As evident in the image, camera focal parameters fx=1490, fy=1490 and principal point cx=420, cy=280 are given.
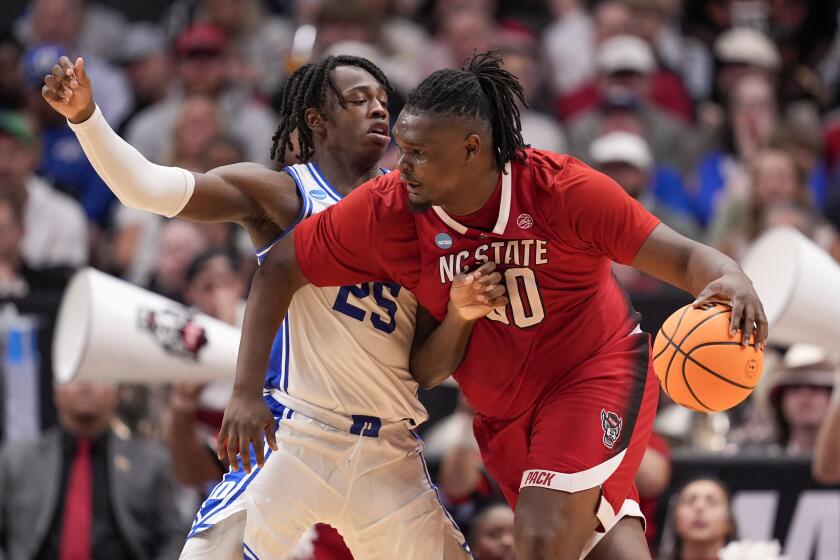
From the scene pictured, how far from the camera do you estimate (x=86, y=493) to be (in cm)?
791

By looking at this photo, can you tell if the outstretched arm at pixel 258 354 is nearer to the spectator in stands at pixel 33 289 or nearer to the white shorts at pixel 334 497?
the white shorts at pixel 334 497

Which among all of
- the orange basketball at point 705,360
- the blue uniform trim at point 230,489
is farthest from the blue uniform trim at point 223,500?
the orange basketball at point 705,360

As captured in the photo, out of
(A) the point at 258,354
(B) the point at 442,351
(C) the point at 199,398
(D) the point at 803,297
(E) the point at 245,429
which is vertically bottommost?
(C) the point at 199,398

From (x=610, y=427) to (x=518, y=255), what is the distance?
0.63 meters

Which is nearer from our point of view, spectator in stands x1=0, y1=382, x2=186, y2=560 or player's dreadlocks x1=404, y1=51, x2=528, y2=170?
player's dreadlocks x1=404, y1=51, x2=528, y2=170

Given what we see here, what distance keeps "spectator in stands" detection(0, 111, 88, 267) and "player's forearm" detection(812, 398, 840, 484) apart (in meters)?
4.93

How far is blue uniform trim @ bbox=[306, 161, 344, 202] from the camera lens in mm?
5293

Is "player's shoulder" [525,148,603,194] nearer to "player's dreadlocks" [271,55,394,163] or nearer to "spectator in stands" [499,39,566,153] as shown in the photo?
"player's dreadlocks" [271,55,394,163]

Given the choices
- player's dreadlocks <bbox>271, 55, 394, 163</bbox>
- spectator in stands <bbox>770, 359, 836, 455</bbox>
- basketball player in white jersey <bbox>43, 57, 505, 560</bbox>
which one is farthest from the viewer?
spectator in stands <bbox>770, 359, 836, 455</bbox>

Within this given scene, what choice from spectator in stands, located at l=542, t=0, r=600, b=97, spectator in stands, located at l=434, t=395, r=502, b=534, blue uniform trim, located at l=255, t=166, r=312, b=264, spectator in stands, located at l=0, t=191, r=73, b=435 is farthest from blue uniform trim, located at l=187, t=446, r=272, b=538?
spectator in stands, located at l=542, t=0, r=600, b=97

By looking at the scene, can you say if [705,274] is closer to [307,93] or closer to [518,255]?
[518,255]

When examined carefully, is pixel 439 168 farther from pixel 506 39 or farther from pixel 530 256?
pixel 506 39

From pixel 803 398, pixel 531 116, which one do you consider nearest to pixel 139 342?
pixel 803 398

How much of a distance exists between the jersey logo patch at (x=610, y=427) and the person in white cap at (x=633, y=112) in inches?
221
